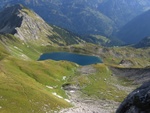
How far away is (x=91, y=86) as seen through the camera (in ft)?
378

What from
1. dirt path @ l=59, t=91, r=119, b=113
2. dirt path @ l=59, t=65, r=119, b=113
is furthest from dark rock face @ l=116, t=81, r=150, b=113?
dirt path @ l=59, t=91, r=119, b=113

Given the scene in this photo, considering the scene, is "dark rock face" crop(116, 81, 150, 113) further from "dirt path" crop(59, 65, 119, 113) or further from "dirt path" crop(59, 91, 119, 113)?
"dirt path" crop(59, 91, 119, 113)

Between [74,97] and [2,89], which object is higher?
[74,97]

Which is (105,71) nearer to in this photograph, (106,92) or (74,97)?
(106,92)

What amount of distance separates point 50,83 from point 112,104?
25.7m

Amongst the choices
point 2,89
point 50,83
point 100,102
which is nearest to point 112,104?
point 100,102

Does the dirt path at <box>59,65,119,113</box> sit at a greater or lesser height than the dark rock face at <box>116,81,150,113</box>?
greater

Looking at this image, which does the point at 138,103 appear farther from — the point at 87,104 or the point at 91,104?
the point at 91,104

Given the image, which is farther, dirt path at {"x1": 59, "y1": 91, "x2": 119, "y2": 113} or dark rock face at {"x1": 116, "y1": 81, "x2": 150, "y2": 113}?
dirt path at {"x1": 59, "y1": 91, "x2": 119, "y2": 113}

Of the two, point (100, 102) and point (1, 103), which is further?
point (100, 102)

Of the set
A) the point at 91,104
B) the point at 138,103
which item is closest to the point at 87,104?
the point at 91,104

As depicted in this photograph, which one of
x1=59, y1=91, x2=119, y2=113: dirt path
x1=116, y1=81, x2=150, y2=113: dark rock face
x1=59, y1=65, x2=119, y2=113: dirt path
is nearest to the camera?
x1=116, y1=81, x2=150, y2=113: dark rock face

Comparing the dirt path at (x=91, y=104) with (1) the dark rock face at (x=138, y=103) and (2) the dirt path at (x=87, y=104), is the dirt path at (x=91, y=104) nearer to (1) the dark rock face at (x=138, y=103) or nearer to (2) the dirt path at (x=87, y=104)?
(2) the dirt path at (x=87, y=104)

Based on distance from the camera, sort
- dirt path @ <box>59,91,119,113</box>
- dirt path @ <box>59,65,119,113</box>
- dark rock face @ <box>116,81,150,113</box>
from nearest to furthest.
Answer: dark rock face @ <box>116,81,150,113</box> → dirt path @ <box>59,65,119,113</box> → dirt path @ <box>59,91,119,113</box>
